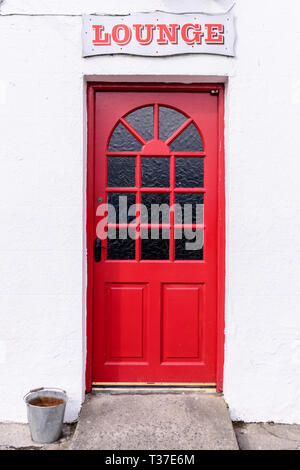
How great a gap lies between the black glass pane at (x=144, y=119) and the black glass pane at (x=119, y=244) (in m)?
0.84

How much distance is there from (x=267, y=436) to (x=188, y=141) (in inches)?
94.7

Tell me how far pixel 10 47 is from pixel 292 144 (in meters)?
2.36

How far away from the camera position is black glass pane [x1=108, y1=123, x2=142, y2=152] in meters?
3.50

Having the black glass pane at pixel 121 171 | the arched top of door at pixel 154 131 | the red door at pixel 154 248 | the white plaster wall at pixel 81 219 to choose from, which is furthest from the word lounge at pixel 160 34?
the black glass pane at pixel 121 171

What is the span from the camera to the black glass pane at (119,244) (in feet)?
11.4

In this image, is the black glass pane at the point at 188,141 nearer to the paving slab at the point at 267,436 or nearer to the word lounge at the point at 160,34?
the word lounge at the point at 160,34

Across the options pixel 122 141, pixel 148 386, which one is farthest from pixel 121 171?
pixel 148 386

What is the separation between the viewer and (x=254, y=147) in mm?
3289

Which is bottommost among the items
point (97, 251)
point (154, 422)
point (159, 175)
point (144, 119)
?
point (154, 422)

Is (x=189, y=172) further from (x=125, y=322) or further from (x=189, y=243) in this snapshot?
(x=125, y=322)

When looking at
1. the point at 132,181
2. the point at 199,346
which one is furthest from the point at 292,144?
the point at 199,346

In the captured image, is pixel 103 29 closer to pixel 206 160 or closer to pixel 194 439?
pixel 206 160

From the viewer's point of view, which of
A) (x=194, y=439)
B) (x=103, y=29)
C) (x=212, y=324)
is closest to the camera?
(x=194, y=439)

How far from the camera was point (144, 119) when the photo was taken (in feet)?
11.5
